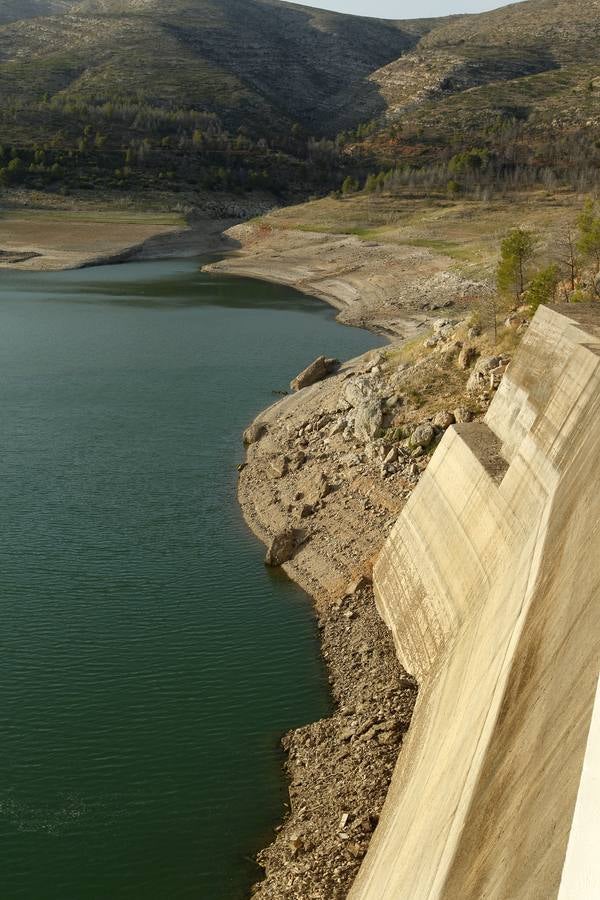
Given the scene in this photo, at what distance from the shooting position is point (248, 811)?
663 inches

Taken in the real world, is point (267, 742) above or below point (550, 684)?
below

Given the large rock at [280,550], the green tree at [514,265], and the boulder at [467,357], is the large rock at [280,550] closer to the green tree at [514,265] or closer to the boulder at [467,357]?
the boulder at [467,357]

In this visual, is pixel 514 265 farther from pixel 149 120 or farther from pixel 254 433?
pixel 149 120

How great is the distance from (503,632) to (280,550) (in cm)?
1308

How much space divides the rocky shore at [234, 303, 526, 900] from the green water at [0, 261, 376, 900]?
2.41 ft

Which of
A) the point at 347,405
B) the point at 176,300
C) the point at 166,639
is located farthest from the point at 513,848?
the point at 176,300

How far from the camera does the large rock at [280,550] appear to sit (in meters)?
26.9

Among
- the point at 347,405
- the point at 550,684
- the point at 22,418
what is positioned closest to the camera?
the point at 550,684

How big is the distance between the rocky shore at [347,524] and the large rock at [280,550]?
0.03m

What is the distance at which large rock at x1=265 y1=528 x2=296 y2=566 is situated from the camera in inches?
1061

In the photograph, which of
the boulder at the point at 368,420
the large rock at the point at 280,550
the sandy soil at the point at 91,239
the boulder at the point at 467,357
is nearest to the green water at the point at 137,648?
the large rock at the point at 280,550

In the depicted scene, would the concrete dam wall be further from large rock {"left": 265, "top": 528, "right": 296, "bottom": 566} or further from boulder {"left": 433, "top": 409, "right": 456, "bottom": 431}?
boulder {"left": 433, "top": 409, "right": 456, "bottom": 431}

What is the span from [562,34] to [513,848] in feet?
695

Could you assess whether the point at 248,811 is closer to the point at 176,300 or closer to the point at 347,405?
the point at 347,405
